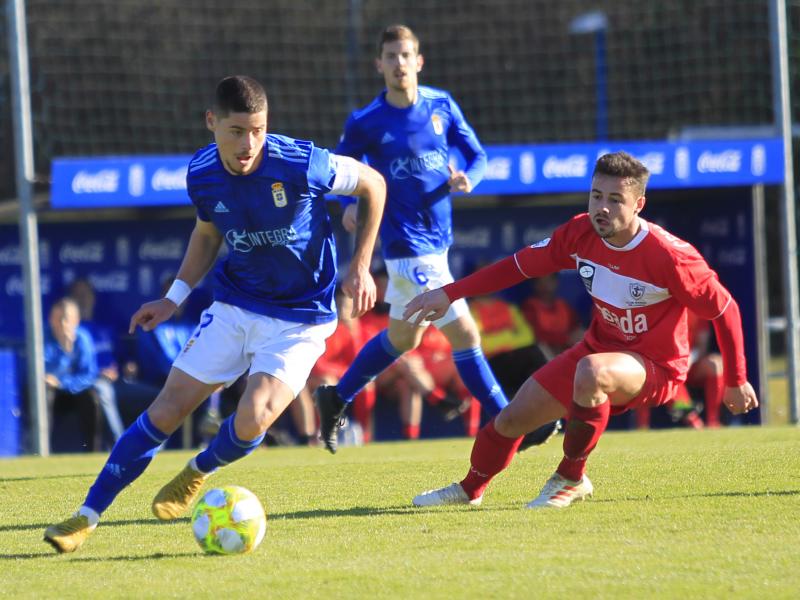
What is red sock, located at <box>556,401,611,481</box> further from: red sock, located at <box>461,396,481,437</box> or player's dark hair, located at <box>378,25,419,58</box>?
red sock, located at <box>461,396,481,437</box>

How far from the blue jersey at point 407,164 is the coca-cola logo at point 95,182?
13.7ft

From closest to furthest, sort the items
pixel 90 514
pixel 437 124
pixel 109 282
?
pixel 90 514 → pixel 437 124 → pixel 109 282

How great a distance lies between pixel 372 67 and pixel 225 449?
16675mm

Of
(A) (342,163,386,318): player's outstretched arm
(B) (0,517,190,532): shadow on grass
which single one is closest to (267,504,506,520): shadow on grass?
(B) (0,517,190,532): shadow on grass

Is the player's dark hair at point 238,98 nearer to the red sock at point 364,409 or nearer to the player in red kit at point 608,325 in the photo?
the player in red kit at point 608,325

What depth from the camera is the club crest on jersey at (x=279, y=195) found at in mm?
5316

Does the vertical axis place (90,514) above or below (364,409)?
above

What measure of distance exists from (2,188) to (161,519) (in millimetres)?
Result: 16992

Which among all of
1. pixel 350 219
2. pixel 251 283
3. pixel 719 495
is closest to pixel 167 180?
pixel 350 219

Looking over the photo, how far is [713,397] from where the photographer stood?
1195 cm

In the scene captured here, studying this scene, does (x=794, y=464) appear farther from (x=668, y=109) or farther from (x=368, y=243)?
(x=668, y=109)

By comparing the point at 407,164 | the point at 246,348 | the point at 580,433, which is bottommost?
the point at 580,433

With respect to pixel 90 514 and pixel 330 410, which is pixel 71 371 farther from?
pixel 90 514

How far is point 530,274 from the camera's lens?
5.68 m
